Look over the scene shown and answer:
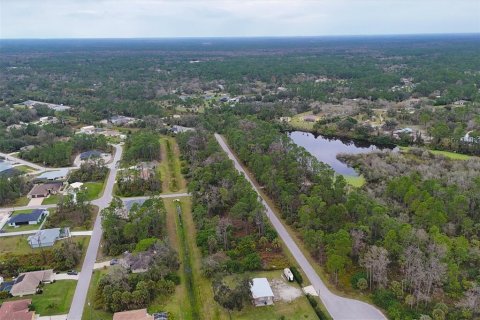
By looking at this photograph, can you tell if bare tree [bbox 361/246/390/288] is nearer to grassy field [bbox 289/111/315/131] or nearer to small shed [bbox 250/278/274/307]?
small shed [bbox 250/278/274/307]

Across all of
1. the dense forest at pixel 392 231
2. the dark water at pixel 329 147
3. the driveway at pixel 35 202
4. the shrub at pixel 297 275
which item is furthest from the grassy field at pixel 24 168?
the dark water at pixel 329 147

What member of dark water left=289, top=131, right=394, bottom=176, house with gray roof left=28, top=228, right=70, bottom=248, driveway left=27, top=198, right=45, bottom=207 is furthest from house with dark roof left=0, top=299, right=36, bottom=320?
dark water left=289, top=131, right=394, bottom=176

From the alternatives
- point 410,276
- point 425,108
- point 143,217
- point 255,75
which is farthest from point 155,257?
point 255,75

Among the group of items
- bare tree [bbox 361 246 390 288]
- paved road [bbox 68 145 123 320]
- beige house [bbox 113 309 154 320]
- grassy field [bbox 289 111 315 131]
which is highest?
bare tree [bbox 361 246 390 288]

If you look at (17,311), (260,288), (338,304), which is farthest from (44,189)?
(338,304)

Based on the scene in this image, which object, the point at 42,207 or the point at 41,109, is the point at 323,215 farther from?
the point at 41,109

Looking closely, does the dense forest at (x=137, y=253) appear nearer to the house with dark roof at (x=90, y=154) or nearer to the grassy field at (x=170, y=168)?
the grassy field at (x=170, y=168)

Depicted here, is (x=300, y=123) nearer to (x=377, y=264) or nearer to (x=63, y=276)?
(x=377, y=264)
